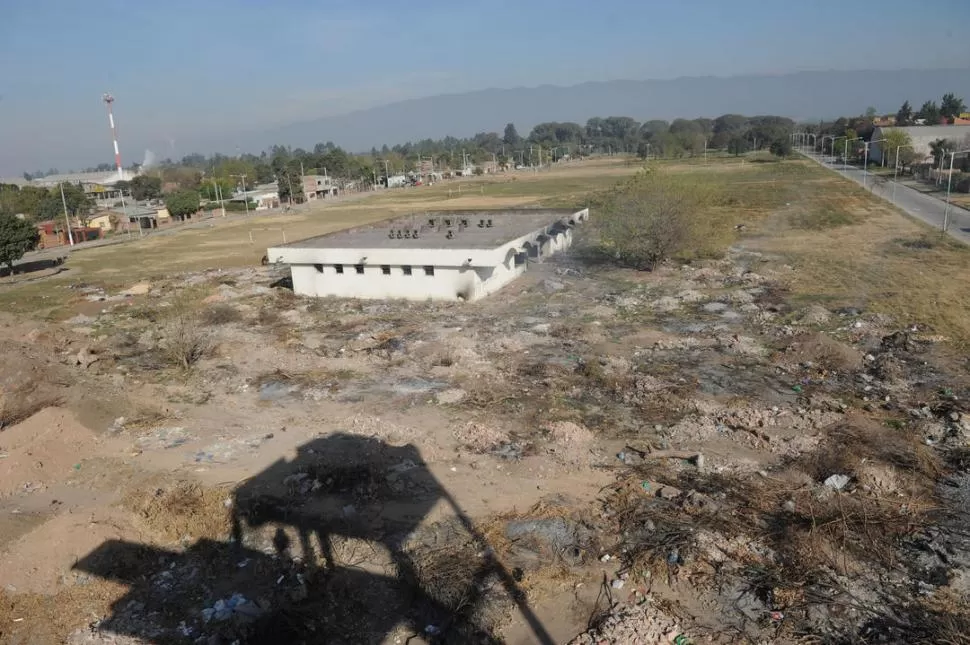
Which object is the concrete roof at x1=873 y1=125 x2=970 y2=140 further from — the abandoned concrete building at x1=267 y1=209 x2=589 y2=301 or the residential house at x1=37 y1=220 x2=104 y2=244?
the residential house at x1=37 y1=220 x2=104 y2=244

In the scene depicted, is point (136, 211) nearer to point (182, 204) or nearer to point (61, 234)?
point (182, 204)

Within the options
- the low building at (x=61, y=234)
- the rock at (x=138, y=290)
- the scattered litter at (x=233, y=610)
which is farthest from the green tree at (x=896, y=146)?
the low building at (x=61, y=234)

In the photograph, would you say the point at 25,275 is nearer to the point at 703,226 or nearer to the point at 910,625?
the point at 703,226

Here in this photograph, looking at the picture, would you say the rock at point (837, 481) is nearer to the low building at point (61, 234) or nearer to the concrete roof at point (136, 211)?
the low building at point (61, 234)

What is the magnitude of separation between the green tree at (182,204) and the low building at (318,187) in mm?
16109

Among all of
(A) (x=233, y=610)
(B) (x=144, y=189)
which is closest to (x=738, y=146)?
(B) (x=144, y=189)

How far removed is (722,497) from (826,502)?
4.76 ft

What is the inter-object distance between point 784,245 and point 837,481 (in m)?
23.6

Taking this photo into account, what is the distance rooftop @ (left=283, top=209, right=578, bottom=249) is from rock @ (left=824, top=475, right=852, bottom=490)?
14860 millimetres

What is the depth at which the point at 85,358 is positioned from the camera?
59.2ft

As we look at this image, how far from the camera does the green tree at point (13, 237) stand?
31.9 m

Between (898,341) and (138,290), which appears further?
(138,290)

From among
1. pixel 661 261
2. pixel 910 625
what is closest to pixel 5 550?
pixel 910 625

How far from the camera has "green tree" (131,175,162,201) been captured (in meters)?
82.6
